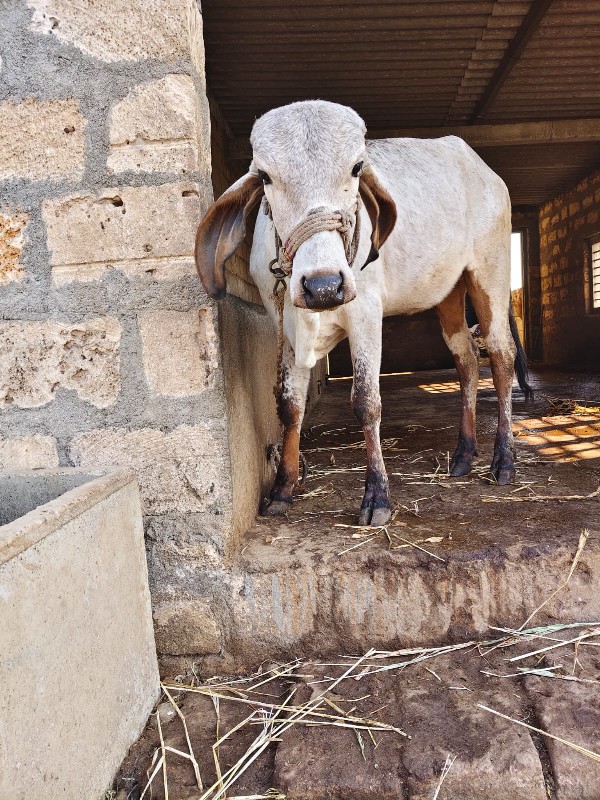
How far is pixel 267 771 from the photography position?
5.39 ft

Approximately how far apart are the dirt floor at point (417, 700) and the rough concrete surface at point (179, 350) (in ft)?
2.03

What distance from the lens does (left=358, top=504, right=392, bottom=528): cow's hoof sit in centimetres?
245

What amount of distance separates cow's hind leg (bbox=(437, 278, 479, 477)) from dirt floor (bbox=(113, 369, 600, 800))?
1.64 ft

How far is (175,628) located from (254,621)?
0.26 m

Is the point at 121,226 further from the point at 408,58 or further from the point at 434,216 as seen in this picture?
the point at 408,58

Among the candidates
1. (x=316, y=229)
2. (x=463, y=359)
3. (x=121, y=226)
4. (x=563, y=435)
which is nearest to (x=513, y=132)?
(x=563, y=435)

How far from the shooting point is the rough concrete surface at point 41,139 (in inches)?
81.2

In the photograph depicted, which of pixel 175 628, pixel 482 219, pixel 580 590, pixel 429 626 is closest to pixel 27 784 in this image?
pixel 175 628

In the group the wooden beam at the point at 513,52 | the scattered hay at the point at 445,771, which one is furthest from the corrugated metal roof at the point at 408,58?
the scattered hay at the point at 445,771

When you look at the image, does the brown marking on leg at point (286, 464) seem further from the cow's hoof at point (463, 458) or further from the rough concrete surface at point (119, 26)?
the rough concrete surface at point (119, 26)

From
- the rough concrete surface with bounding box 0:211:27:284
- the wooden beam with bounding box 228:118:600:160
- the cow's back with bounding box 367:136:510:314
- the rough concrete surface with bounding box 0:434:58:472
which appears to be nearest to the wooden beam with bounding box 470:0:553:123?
the wooden beam with bounding box 228:118:600:160

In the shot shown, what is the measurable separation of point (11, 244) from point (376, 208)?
51.6 inches

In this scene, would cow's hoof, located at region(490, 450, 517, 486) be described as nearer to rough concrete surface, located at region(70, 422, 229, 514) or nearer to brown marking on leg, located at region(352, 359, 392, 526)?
brown marking on leg, located at region(352, 359, 392, 526)

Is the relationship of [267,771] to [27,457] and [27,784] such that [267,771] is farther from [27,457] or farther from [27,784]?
[27,457]
